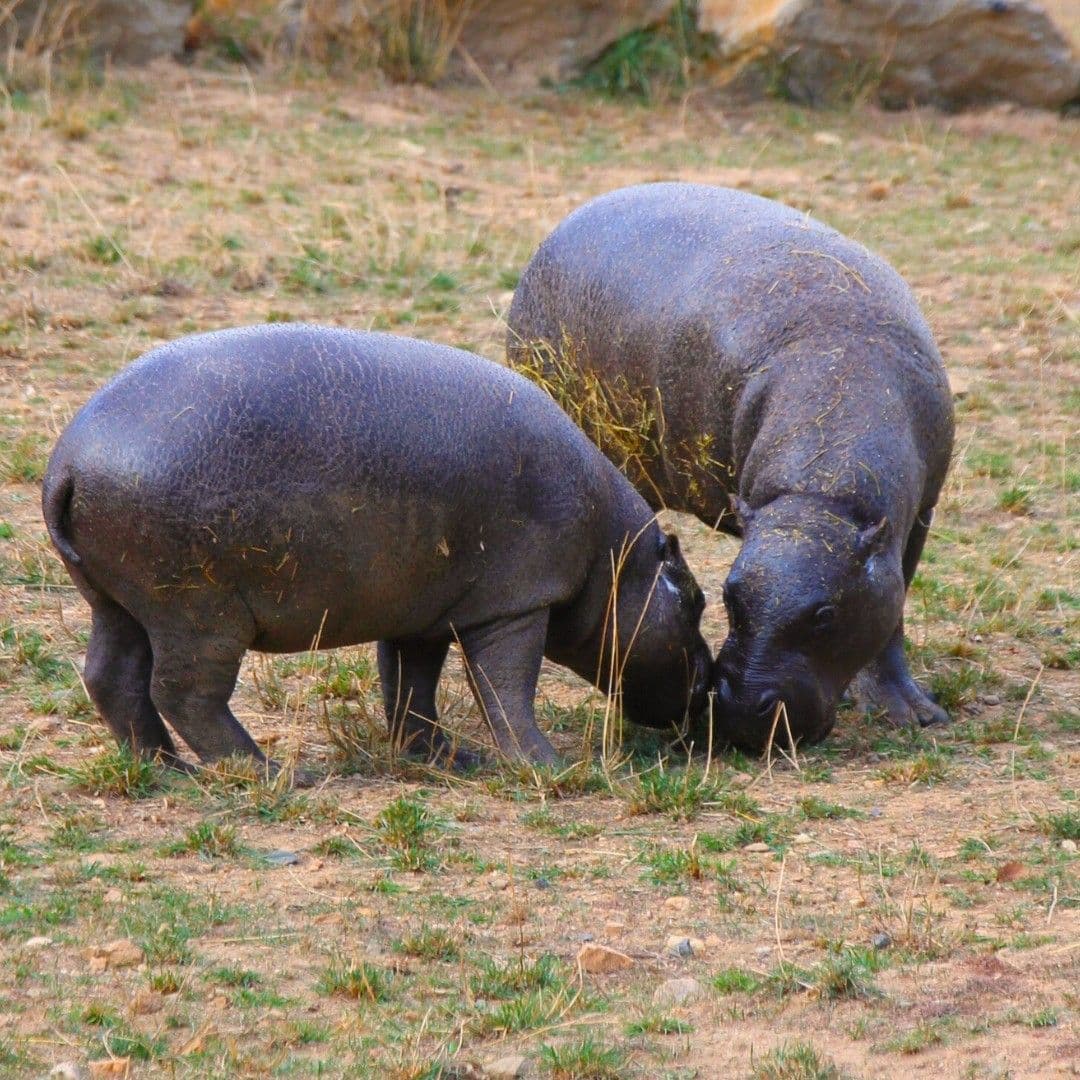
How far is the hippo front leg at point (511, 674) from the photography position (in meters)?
5.86

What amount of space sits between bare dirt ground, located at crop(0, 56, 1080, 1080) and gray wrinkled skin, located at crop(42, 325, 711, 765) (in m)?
0.26

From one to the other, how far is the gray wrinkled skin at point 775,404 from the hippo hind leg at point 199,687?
1.57 m

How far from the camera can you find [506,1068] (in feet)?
12.1

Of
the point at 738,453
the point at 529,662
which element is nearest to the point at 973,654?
the point at 738,453

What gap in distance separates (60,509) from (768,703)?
7.30ft

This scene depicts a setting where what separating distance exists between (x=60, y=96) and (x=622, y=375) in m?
7.87

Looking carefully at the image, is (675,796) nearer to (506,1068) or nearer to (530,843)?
(530,843)

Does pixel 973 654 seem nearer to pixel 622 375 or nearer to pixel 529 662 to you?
pixel 622 375

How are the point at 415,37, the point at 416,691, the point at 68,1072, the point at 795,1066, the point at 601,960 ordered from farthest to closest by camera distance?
the point at 415,37 < the point at 416,691 < the point at 601,960 < the point at 795,1066 < the point at 68,1072

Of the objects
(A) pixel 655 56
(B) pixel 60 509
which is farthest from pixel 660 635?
(A) pixel 655 56

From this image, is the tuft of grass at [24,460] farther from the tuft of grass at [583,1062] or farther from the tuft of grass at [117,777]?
the tuft of grass at [583,1062]

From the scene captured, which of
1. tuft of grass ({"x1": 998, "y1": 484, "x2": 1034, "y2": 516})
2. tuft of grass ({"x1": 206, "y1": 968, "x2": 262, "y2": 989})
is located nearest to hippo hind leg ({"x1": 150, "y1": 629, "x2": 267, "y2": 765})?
tuft of grass ({"x1": 206, "y1": 968, "x2": 262, "y2": 989})

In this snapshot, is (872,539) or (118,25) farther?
(118,25)

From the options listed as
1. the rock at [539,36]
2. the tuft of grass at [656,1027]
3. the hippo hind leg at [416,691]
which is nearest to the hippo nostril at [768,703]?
the hippo hind leg at [416,691]
